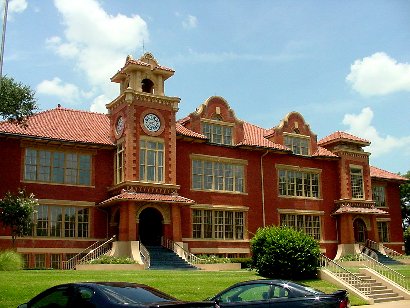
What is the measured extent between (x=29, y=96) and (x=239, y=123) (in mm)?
16261

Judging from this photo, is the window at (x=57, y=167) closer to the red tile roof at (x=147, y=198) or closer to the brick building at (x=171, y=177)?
the brick building at (x=171, y=177)

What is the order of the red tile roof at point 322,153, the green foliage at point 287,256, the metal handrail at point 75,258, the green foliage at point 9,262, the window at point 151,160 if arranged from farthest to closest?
1. the red tile roof at point 322,153
2. the window at point 151,160
3. the metal handrail at point 75,258
4. the green foliage at point 287,256
5. the green foliage at point 9,262

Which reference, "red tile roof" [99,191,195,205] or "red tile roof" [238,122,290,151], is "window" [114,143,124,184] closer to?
"red tile roof" [99,191,195,205]

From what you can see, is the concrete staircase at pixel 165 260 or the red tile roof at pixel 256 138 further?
the red tile roof at pixel 256 138

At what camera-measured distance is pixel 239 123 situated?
39625 mm

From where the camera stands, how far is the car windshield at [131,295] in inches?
346

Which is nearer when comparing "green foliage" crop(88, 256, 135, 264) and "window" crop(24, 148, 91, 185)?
"green foliage" crop(88, 256, 135, 264)

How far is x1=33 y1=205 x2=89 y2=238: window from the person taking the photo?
3159cm

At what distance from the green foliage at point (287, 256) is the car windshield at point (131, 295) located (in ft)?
56.5

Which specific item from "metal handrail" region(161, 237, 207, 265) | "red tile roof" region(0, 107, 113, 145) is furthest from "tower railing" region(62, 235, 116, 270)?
"red tile roof" region(0, 107, 113, 145)

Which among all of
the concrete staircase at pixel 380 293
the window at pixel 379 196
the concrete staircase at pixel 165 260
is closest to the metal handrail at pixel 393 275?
the concrete staircase at pixel 380 293

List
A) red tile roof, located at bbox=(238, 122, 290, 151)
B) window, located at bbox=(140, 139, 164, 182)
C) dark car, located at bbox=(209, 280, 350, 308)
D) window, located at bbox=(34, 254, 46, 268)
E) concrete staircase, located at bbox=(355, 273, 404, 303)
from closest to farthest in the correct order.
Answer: dark car, located at bbox=(209, 280, 350, 308) < concrete staircase, located at bbox=(355, 273, 404, 303) < window, located at bbox=(34, 254, 46, 268) < window, located at bbox=(140, 139, 164, 182) < red tile roof, located at bbox=(238, 122, 290, 151)

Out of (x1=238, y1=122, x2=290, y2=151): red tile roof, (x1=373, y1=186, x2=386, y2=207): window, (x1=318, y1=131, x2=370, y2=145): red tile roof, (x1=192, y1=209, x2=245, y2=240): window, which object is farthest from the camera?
(x1=373, y1=186, x2=386, y2=207): window

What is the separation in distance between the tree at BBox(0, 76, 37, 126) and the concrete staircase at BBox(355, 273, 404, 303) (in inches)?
765
